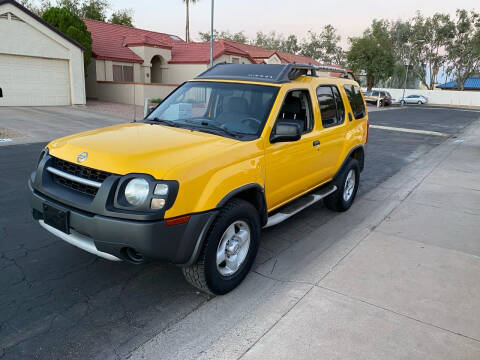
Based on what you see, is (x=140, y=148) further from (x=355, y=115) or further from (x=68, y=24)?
(x=68, y=24)

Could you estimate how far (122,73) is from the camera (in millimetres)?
27828

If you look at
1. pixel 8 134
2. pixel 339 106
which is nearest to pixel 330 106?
pixel 339 106

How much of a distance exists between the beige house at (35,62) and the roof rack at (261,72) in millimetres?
17878

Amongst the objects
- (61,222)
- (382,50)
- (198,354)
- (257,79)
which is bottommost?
(198,354)

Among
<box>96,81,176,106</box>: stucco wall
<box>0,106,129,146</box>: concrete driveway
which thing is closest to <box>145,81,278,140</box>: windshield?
<box>0,106,129,146</box>: concrete driveway

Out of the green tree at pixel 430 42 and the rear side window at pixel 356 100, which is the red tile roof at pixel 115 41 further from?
the green tree at pixel 430 42

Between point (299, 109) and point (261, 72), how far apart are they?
2.02 feet

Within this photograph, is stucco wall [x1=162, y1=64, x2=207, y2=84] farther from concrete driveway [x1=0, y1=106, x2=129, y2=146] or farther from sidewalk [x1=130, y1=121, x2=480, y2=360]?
sidewalk [x1=130, y1=121, x2=480, y2=360]

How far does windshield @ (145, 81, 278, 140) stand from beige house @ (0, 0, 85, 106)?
58.6 ft

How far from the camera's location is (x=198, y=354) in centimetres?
282

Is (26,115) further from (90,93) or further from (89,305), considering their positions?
(89,305)

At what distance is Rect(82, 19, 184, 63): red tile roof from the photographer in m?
26.8

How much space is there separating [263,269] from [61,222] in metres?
2.00

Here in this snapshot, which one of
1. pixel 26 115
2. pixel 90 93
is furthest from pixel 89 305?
pixel 90 93
